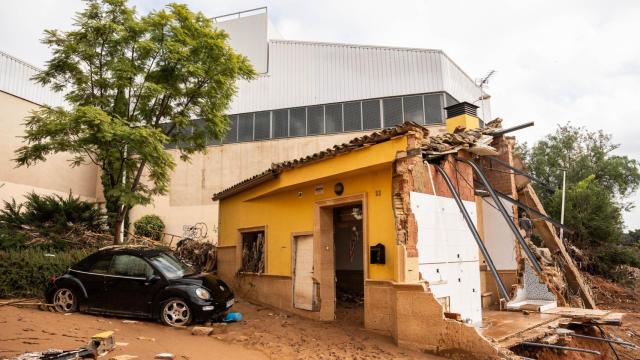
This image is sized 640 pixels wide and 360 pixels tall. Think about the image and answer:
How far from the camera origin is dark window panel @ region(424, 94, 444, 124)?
Result: 18.0 m

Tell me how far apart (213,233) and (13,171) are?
9.65 metres

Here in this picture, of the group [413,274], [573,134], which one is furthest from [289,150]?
[573,134]

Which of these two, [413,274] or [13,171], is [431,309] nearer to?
[413,274]

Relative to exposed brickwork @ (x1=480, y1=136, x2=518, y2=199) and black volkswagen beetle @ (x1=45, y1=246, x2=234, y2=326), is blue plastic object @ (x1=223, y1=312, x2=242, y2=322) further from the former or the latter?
exposed brickwork @ (x1=480, y1=136, x2=518, y2=199)

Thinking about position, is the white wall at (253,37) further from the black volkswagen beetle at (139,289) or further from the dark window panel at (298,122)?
the black volkswagen beetle at (139,289)

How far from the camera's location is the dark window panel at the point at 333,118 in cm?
1969

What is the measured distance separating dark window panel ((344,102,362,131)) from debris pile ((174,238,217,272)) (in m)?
8.38

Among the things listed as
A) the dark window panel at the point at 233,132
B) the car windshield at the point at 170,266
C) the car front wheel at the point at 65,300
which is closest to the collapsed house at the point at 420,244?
the car windshield at the point at 170,266

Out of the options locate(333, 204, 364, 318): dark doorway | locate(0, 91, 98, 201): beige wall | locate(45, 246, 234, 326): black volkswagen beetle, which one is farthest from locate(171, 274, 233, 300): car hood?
locate(0, 91, 98, 201): beige wall

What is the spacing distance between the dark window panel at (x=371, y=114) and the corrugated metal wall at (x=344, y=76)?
1.11 ft

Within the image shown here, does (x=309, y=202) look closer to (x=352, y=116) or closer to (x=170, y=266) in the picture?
(x=170, y=266)

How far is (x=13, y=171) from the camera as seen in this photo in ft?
62.5

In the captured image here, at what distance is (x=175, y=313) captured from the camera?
818 centimetres

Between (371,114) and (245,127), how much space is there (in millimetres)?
6904
